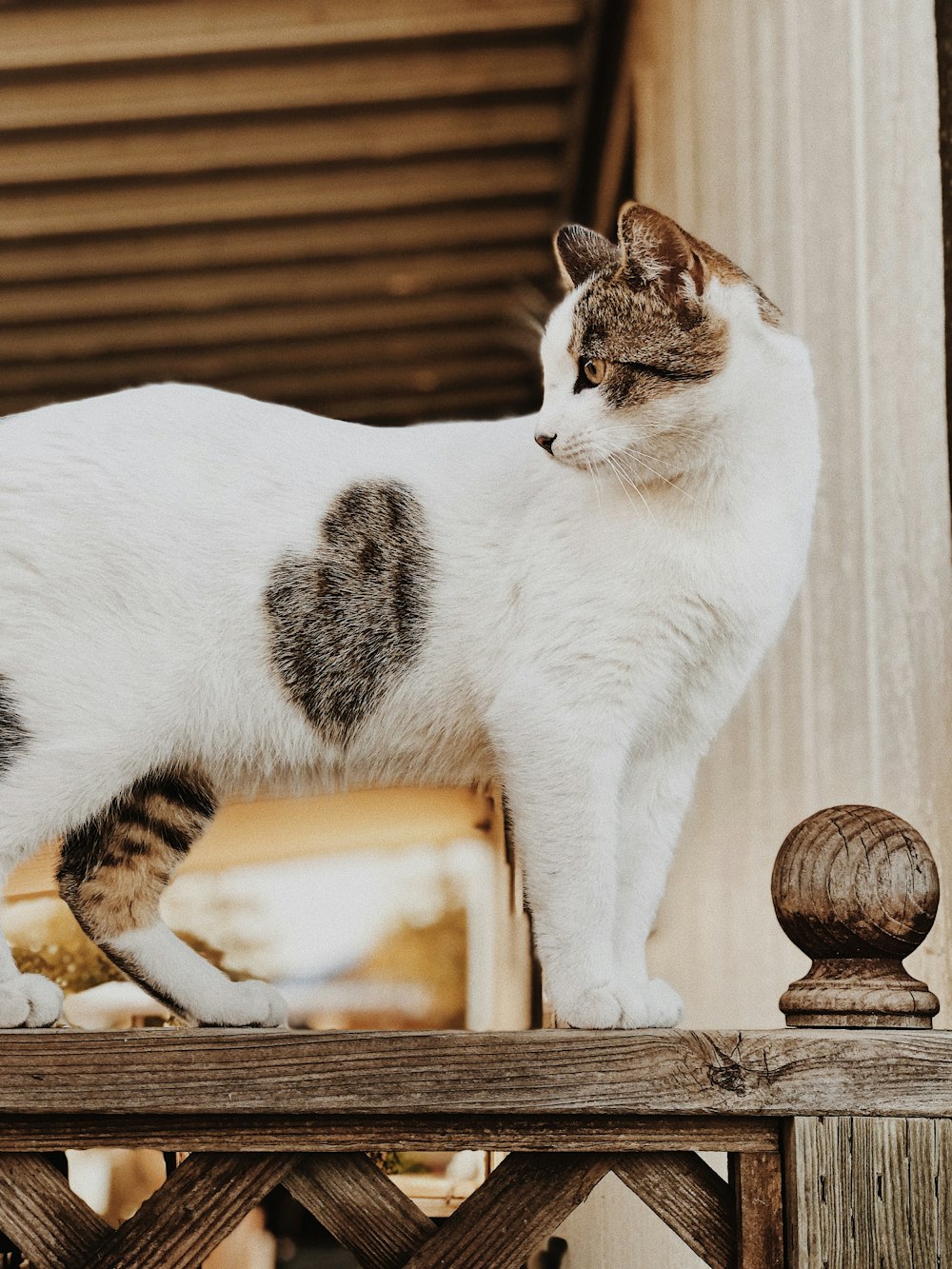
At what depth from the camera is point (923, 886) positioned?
2.73 ft

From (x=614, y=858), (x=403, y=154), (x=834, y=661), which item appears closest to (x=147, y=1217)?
(x=614, y=858)

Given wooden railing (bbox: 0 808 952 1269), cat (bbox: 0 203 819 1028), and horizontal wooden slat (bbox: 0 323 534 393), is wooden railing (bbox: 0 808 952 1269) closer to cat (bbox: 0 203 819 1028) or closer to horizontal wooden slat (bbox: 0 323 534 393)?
cat (bbox: 0 203 819 1028)

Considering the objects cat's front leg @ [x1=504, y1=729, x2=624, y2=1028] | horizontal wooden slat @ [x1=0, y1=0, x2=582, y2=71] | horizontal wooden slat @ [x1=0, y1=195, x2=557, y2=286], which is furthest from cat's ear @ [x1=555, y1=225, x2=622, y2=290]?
horizontal wooden slat @ [x1=0, y1=195, x2=557, y2=286]

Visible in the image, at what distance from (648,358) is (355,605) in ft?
1.07

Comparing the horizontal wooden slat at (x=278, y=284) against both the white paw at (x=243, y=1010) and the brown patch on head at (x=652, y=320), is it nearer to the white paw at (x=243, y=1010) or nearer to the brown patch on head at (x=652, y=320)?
the brown patch on head at (x=652, y=320)

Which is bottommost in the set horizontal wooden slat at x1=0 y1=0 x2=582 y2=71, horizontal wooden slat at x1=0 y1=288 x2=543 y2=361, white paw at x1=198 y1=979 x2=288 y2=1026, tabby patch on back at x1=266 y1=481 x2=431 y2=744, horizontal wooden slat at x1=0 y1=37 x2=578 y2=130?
white paw at x1=198 y1=979 x2=288 y2=1026

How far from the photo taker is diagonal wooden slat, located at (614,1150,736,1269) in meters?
0.80

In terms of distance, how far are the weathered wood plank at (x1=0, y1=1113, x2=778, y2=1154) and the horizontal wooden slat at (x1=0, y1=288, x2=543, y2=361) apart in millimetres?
3631

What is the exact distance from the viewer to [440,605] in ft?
3.83

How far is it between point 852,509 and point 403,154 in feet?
8.07

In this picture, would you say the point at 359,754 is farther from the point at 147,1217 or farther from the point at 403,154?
the point at 403,154

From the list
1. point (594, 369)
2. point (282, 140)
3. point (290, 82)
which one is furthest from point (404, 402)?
point (594, 369)

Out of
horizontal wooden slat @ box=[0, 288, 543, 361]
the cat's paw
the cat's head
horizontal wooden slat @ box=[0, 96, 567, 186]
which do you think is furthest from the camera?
horizontal wooden slat @ box=[0, 288, 543, 361]

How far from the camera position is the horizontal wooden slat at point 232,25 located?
3.09 meters
